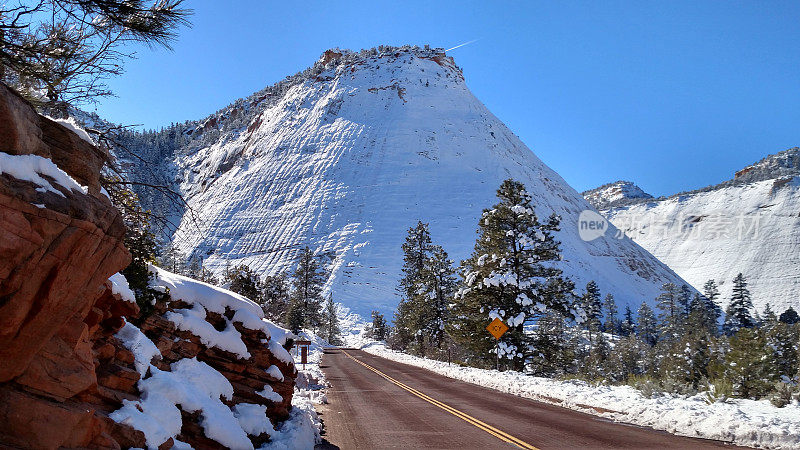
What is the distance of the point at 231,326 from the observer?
7195mm

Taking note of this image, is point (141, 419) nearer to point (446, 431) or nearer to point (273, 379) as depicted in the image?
point (273, 379)

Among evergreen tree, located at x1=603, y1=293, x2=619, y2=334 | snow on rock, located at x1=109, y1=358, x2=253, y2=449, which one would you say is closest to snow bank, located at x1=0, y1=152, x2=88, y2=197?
snow on rock, located at x1=109, y1=358, x2=253, y2=449

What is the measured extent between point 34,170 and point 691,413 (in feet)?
33.7

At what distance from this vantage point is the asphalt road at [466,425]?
289 inches

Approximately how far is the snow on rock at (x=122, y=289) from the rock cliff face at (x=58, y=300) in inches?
1.0

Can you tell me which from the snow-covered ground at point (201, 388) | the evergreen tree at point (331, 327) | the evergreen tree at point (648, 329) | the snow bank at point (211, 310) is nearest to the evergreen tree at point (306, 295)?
the evergreen tree at point (331, 327)

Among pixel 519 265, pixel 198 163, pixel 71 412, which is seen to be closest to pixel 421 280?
pixel 519 265

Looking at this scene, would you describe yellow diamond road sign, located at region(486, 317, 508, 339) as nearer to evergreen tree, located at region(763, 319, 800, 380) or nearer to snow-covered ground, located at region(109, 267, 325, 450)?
snow-covered ground, located at region(109, 267, 325, 450)

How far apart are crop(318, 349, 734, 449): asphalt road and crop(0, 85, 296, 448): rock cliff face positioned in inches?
168

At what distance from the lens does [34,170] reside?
3.66 metres

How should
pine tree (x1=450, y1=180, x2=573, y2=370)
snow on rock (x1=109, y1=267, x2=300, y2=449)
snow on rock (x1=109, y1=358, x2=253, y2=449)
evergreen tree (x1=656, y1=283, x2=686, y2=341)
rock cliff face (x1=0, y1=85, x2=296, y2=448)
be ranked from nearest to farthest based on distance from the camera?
rock cliff face (x1=0, y1=85, x2=296, y2=448), snow on rock (x1=109, y1=358, x2=253, y2=449), snow on rock (x1=109, y1=267, x2=300, y2=449), pine tree (x1=450, y1=180, x2=573, y2=370), evergreen tree (x1=656, y1=283, x2=686, y2=341)

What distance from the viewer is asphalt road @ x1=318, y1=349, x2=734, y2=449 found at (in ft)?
24.1

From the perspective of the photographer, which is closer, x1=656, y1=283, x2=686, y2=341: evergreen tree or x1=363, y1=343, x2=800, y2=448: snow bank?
x1=363, y1=343, x2=800, y2=448: snow bank

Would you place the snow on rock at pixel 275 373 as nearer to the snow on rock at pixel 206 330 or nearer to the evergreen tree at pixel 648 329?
the snow on rock at pixel 206 330
